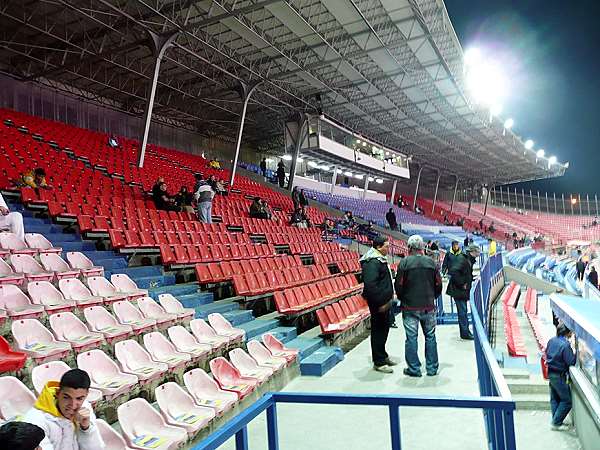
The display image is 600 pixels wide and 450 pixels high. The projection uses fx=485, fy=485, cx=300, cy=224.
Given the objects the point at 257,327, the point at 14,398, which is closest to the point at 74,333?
the point at 14,398

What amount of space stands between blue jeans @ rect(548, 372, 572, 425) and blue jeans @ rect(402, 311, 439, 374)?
122cm

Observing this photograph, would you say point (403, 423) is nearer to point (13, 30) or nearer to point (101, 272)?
point (101, 272)

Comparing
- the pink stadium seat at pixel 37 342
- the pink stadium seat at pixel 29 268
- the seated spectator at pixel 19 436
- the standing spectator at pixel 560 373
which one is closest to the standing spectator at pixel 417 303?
the standing spectator at pixel 560 373

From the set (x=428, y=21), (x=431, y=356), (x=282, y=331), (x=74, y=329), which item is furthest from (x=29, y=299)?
(x=428, y=21)

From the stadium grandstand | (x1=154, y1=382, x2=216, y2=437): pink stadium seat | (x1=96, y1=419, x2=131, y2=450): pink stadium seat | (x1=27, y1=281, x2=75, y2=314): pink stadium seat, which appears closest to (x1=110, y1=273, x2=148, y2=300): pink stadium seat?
the stadium grandstand

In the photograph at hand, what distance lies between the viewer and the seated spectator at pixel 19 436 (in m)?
1.63

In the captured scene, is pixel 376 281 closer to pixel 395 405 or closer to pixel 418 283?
pixel 418 283

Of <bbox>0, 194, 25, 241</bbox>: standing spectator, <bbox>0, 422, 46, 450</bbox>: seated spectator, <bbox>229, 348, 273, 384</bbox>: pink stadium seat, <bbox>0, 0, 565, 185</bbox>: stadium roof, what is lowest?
<bbox>229, 348, 273, 384</bbox>: pink stadium seat

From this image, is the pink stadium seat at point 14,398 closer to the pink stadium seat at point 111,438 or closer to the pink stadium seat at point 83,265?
the pink stadium seat at point 111,438

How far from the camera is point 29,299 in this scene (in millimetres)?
4957

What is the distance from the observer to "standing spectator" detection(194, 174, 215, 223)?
1109cm

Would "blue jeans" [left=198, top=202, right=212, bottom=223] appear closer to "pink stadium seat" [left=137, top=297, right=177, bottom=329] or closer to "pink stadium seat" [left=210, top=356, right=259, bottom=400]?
"pink stadium seat" [left=137, top=297, right=177, bottom=329]

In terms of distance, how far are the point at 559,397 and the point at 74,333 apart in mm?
4607

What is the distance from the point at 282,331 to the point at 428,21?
13.2 metres
